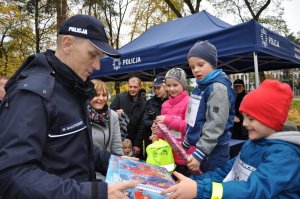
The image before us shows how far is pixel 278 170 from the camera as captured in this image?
157cm

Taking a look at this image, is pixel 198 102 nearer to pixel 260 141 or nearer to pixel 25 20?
pixel 260 141

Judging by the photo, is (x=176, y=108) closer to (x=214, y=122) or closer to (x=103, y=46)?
(x=214, y=122)

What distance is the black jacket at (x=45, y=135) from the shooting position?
112 cm

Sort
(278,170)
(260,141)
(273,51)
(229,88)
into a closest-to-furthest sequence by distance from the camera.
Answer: (278,170), (260,141), (229,88), (273,51)

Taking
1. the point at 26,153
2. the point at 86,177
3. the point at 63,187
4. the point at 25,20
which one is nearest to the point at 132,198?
the point at 86,177

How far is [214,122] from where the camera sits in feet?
8.59

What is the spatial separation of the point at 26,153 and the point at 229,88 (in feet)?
6.80

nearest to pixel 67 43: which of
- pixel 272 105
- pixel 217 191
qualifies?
pixel 217 191

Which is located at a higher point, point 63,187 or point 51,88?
point 51,88

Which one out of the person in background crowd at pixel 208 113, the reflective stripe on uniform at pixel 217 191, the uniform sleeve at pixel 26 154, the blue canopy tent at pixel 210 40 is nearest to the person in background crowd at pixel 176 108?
the person in background crowd at pixel 208 113

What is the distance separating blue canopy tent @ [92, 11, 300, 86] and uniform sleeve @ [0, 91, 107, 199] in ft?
11.4

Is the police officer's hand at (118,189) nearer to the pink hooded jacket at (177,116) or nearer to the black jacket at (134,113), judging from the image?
the pink hooded jacket at (177,116)

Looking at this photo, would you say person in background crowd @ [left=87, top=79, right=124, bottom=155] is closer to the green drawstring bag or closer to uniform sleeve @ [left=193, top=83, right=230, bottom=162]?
the green drawstring bag

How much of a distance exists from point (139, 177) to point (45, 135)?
1.65 feet
